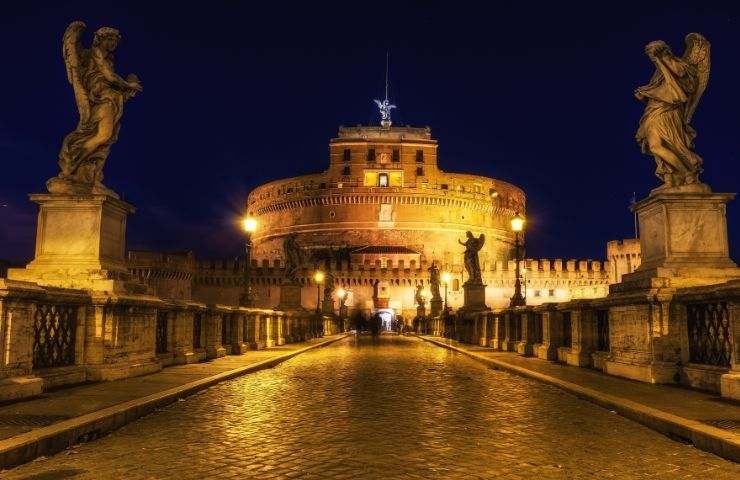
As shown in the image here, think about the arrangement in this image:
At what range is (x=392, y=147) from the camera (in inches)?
3494

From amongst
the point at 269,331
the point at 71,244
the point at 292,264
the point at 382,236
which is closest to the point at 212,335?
the point at 71,244

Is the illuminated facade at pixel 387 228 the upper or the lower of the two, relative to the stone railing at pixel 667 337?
upper

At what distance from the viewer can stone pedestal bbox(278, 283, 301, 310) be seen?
31.2m

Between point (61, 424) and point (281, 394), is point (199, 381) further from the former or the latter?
point (61, 424)

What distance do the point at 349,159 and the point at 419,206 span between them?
11234 millimetres

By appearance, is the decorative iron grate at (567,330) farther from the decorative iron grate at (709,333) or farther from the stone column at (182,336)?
the stone column at (182,336)

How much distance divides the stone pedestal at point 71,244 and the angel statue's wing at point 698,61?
8511 millimetres

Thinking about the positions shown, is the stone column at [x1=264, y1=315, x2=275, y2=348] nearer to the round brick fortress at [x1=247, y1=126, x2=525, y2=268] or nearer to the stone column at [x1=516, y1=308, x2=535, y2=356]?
the stone column at [x1=516, y1=308, x2=535, y2=356]

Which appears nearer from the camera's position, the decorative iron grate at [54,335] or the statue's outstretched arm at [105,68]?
the decorative iron grate at [54,335]

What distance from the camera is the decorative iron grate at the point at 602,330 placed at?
11086mm

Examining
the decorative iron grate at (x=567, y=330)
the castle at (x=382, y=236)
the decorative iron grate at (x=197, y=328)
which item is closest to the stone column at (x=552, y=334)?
the decorative iron grate at (x=567, y=330)

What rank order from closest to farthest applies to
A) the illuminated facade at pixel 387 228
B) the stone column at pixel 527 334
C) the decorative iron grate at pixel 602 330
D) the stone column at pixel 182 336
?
1. the decorative iron grate at pixel 602 330
2. the stone column at pixel 182 336
3. the stone column at pixel 527 334
4. the illuminated facade at pixel 387 228

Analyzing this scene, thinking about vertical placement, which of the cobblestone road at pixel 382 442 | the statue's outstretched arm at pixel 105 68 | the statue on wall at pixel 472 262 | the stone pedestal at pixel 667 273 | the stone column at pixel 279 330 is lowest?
the cobblestone road at pixel 382 442

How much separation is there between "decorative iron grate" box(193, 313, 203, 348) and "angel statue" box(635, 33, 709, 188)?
9.38 metres
